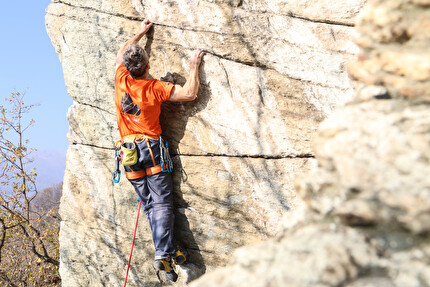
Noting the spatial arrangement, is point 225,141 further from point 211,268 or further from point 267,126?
point 211,268

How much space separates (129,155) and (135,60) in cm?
133

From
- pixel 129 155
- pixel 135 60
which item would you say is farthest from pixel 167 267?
pixel 135 60

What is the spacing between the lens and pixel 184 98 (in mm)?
4719

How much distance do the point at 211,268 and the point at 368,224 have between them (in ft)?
13.9

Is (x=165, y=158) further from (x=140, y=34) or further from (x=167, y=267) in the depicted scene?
(x=140, y=34)

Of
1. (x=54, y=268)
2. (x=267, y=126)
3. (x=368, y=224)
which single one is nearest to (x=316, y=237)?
(x=368, y=224)

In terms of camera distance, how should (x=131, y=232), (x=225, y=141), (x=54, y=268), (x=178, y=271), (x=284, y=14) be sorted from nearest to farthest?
(x=284, y=14)
(x=225, y=141)
(x=178, y=271)
(x=131, y=232)
(x=54, y=268)

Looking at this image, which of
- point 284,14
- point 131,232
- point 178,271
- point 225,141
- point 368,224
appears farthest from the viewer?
point 131,232

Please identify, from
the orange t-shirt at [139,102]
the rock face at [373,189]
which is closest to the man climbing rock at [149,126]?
the orange t-shirt at [139,102]

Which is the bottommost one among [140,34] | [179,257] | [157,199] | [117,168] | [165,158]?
[179,257]

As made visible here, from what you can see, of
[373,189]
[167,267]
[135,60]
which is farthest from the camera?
[167,267]

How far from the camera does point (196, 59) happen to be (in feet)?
15.7

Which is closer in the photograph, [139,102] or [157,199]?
[139,102]

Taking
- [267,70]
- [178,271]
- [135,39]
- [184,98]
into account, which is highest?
[135,39]
